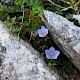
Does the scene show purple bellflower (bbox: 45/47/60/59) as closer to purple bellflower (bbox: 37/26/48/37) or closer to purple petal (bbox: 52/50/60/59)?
purple petal (bbox: 52/50/60/59)

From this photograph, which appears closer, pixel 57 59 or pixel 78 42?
pixel 78 42

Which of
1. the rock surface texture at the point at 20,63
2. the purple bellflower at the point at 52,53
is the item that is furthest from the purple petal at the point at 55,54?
the rock surface texture at the point at 20,63

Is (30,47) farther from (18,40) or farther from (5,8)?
(5,8)

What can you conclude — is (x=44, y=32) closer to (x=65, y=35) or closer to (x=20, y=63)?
(x=65, y=35)

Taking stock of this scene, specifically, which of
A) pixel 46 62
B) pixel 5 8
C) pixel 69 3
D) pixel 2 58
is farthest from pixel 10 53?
pixel 69 3

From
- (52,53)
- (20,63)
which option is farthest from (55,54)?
(20,63)

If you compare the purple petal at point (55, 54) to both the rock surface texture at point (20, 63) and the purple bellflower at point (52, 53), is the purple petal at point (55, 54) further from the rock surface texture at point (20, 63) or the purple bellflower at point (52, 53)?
the rock surface texture at point (20, 63)

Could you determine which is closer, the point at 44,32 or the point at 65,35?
the point at 65,35
